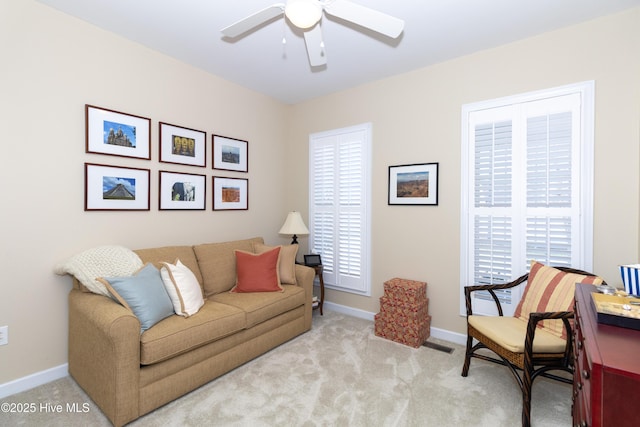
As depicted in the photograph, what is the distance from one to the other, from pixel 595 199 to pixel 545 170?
410mm

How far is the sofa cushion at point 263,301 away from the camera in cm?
262

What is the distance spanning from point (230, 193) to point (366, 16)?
2.52 metres

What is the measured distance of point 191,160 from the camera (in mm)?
3264

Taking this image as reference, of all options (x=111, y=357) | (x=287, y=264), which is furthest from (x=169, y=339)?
(x=287, y=264)

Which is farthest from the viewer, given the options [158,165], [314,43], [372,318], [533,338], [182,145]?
[372,318]

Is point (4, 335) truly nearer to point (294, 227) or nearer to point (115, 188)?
point (115, 188)

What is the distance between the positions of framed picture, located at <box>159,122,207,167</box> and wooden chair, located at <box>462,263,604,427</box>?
10.0 ft

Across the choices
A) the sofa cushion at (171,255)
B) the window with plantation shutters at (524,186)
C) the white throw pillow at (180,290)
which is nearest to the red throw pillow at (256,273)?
the sofa cushion at (171,255)

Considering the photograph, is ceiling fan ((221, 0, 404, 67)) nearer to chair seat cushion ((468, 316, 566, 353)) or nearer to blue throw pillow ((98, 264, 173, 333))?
blue throw pillow ((98, 264, 173, 333))

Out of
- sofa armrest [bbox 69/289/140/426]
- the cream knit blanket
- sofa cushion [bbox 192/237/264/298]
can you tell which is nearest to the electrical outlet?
the cream knit blanket

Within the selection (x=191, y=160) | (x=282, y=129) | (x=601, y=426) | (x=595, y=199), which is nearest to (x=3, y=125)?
(x=191, y=160)

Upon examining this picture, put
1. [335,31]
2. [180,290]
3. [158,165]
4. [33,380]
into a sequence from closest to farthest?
1. [33,380]
2. [180,290]
3. [335,31]
4. [158,165]

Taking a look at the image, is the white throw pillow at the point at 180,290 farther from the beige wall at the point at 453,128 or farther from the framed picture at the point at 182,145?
the beige wall at the point at 453,128

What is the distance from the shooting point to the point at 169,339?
2018mm
